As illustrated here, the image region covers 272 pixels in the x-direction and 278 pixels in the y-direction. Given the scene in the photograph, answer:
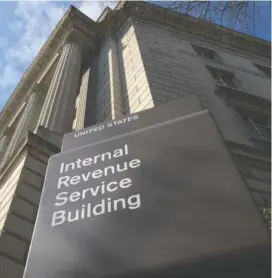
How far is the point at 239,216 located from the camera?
8.27 ft

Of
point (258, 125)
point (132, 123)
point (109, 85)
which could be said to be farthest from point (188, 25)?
point (132, 123)

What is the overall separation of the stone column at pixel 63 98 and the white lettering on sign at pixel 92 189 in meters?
7.12

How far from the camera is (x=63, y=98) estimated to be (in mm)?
12805

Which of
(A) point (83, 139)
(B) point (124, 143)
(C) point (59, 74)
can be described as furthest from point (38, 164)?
(C) point (59, 74)

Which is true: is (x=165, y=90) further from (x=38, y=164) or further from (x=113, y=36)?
(x=113, y=36)

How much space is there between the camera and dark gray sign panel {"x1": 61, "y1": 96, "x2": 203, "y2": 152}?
425 cm

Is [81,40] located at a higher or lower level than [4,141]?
higher

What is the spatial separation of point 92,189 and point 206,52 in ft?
56.7

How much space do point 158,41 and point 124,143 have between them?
13.9 m

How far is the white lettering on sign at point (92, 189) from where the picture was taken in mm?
2975

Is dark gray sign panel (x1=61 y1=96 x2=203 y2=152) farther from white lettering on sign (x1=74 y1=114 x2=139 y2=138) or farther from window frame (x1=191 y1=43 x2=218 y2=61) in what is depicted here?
window frame (x1=191 y1=43 x2=218 y2=61)

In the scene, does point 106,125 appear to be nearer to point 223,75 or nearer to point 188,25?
point 223,75

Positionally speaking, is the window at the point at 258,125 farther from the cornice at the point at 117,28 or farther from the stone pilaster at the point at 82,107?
the cornice at the point at 117,28

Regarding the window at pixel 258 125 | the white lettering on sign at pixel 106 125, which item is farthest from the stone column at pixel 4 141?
the white lettering on sign at pixel 106 125
